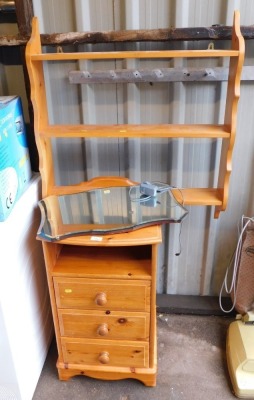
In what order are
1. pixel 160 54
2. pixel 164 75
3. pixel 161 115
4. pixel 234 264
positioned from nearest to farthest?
pixel 160 54
pixel 164 75
pixel 161 115
pixel 234 264

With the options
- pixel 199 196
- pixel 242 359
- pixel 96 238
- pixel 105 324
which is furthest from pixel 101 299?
pixel 242 359

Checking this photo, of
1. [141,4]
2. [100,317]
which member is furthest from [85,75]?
[100,317]

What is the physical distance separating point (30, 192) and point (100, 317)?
23.5 inches

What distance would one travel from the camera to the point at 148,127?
1384 mm

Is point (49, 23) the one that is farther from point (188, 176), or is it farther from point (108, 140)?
point (188, 176)

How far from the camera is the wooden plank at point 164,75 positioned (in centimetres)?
142

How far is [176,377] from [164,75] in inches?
53.9

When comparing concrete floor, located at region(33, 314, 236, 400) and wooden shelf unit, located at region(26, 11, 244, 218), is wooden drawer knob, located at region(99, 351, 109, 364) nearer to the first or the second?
A: concrete floor, located at region(33, 314, 236, 400)

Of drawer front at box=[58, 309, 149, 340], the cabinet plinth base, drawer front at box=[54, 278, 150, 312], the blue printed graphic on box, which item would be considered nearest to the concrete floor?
the cabinet plinth base

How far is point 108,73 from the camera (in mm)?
1443

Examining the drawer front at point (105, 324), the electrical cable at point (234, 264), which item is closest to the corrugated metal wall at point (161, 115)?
the electrical cable at point (234, 264)

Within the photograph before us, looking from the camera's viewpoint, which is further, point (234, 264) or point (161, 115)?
point (234, 264)

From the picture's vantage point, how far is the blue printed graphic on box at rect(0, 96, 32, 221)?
1.22 metres

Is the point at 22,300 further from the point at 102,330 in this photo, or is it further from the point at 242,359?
the point at 242,359
